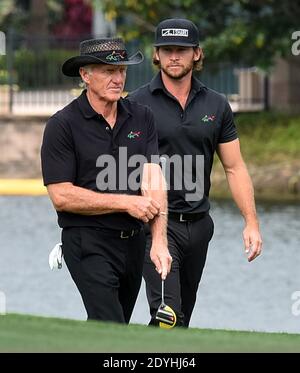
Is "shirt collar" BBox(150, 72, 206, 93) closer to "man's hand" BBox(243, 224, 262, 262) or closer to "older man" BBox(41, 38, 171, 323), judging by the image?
"man's hand" BBox(243, 224, 262, 262)

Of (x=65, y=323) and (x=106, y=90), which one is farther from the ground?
(x=106, y=90)

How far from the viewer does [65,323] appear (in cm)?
786

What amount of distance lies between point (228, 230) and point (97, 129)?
37.7ft

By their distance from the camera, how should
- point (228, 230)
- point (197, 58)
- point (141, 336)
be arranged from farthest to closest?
point (228, 230), point (197, 58), point (141, 336)

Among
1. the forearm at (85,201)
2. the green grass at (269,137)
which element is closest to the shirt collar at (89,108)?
the forearm at (85,201)

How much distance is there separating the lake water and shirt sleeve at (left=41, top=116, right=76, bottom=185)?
4464 mm

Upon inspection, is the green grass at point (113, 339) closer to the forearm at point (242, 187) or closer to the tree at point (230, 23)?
the forearm at point (242, 187)

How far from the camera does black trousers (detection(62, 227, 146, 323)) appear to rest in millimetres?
8633

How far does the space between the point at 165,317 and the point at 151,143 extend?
0.96m

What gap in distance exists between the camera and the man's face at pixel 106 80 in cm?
870

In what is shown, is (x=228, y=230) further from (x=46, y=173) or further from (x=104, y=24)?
(x=104, y=24)

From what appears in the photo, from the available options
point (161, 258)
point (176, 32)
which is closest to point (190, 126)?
point (176, 32)
